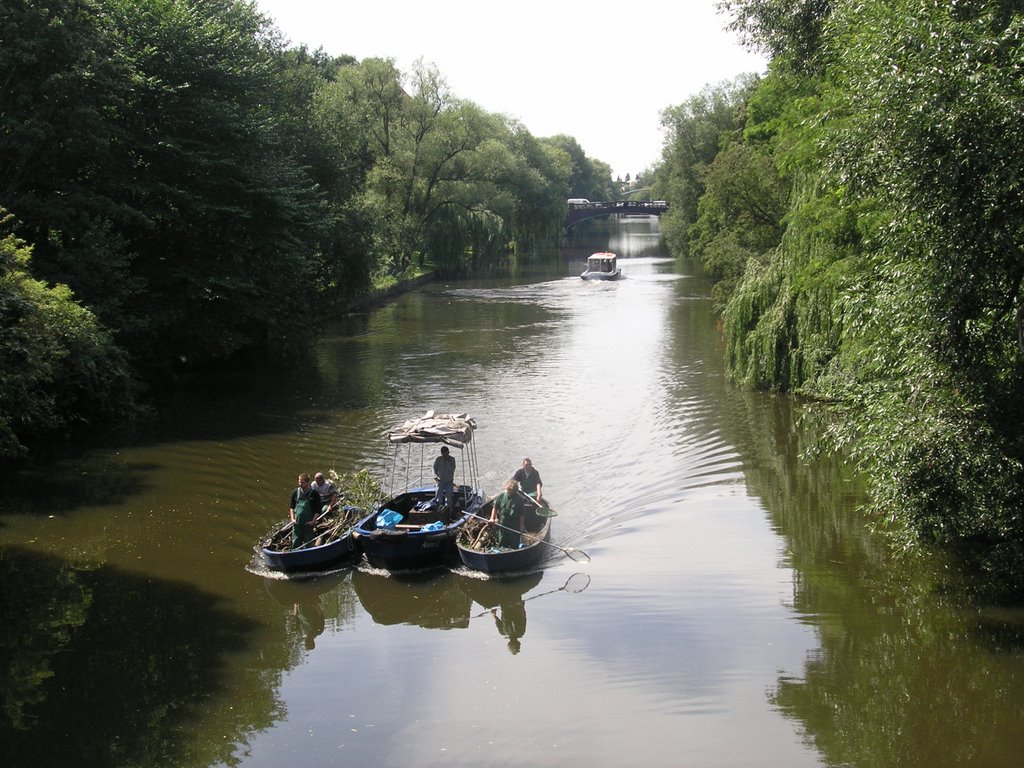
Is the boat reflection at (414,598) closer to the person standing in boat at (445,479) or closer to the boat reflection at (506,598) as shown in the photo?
the boat reflection at (506,598)

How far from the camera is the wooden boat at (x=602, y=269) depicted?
65.8 m

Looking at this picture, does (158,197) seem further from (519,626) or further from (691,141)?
(691,141)

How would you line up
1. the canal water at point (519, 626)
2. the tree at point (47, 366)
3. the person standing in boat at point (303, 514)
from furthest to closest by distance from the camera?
the tree at point (47, 366), the person standing in boat at point (303, 514), the canal water at point (519, 626)

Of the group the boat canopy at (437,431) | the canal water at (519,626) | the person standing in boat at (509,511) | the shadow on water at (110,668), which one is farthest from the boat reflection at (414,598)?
the boat canopy at (437,431)

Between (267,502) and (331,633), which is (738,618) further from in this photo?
(267,502)

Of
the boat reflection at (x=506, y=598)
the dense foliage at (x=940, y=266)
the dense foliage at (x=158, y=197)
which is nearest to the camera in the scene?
the dense foliage at (x=940, y=266)

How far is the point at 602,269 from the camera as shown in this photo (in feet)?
220

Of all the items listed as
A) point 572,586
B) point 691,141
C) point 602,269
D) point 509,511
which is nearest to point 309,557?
point 509,511

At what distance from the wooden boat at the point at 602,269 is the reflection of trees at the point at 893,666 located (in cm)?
4912

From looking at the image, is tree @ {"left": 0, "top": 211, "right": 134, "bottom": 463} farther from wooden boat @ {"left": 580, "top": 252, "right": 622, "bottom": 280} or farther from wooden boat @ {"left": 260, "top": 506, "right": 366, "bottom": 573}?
wooden boat @ {"left": 580, "top": 252, "right": 622, "bottom": 280}

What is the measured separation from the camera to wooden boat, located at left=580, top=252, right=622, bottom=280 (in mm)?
65812

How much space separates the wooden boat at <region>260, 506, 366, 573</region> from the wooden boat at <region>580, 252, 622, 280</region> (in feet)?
165

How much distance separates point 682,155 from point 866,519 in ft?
184

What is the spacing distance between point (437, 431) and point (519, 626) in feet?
16.8
